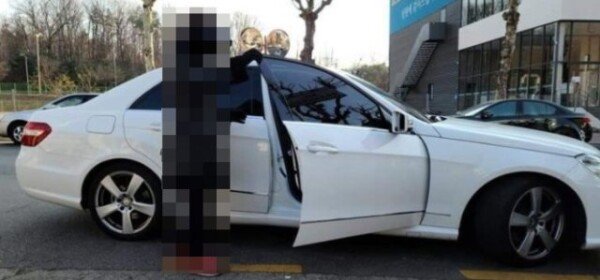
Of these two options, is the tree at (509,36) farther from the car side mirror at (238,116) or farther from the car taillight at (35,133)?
the car taillight at (35,133)

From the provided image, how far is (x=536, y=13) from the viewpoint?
20.5m

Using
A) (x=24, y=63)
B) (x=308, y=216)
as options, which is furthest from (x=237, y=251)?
(x=24, y=63)

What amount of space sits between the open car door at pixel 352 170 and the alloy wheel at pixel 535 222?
71 cm

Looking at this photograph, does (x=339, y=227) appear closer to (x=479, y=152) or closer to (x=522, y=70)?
(x=479, y=152)

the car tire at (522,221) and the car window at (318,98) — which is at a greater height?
the car window at (318,98)

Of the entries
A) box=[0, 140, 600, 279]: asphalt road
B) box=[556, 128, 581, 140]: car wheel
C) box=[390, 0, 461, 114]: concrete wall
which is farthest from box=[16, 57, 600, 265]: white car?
box=[390, 0, 461, 114]: concrete wall

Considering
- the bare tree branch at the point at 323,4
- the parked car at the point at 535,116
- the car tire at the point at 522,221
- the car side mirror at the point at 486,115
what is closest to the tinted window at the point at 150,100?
the car tire at the point at 522,221

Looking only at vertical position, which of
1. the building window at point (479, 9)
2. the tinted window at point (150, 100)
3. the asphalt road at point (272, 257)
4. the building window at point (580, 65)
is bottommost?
the asphalt road at point (272, 257)

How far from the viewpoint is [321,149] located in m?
3.62

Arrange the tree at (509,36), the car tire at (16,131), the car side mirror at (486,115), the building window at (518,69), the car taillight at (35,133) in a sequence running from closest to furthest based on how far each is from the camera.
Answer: the car taillight at (35,133) < the car side mirror at (486,115) < the car tire at (16,131) < the tree at (509,36) < the building window at (518,69)

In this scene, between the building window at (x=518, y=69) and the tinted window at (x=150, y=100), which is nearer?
the tinted window at (x=150, y=100)

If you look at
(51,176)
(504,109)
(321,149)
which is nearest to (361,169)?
(321,149)

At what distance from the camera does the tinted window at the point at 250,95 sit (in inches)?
159

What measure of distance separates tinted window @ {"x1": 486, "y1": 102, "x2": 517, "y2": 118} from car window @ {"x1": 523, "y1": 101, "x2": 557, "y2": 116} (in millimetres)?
253
